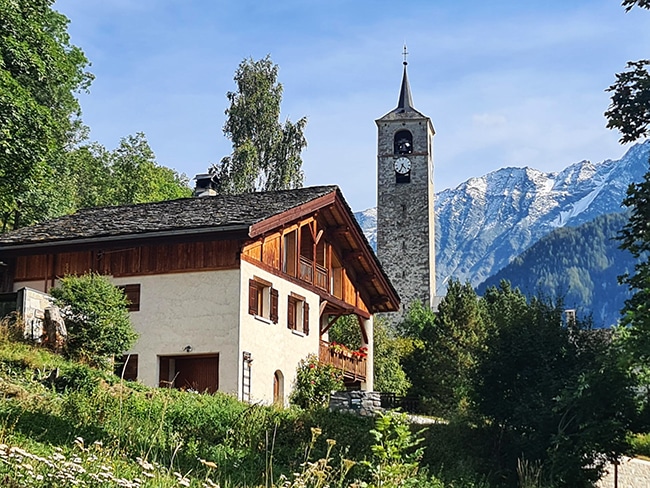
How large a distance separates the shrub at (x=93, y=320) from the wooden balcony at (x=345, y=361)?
329 inches

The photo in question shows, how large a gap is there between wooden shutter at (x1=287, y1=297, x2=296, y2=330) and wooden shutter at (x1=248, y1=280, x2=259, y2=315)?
2.27 metres

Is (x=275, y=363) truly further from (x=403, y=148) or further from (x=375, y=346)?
(x=403, y=148)

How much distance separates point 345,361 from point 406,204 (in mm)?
43486

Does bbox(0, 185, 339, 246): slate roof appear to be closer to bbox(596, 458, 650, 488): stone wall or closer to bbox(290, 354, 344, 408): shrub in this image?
bbox(290, 354, 344, 408): shrub

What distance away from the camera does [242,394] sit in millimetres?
27625

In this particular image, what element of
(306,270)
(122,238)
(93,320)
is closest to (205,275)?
(122,238)

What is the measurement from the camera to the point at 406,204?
78250mm

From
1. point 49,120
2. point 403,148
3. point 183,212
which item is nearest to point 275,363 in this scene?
point 183,212

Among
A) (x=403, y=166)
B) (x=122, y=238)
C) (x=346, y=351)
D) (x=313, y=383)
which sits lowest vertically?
(x=313, y=383)

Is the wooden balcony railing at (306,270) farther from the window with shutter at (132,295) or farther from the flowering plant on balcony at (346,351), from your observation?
the window with shutter at (132,295)

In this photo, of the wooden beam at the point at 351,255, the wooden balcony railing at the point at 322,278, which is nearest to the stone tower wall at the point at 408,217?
the wooden beam at the point at 351,255

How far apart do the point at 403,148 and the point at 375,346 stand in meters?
35.3

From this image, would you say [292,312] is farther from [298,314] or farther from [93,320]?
[93,320]

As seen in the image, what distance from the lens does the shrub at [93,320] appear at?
2559 cm
